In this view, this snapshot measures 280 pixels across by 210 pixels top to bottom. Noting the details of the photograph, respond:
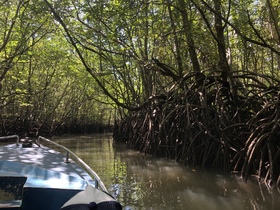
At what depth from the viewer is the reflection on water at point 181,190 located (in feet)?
13.4

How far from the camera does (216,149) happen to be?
6.63 meters

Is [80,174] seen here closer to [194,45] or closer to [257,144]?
[257,144]

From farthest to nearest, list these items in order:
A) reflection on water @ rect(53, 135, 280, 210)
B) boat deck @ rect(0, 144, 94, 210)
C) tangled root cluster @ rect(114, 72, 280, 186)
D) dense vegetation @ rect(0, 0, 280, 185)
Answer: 1. dense vegetation @ rect(0, 0, 280, 185)
2. tangled root cluster @ rect(114, 72, 280, 186)
3. reflection on water @ rect(53, 135, 280, 210)
4. boat deck @ rect(0, 144, 94, 210)

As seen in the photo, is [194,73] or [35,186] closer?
[35,186]

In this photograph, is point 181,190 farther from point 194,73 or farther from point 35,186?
point 194,73

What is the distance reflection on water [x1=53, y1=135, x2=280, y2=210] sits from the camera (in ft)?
13.4

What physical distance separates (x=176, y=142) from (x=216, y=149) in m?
1.45

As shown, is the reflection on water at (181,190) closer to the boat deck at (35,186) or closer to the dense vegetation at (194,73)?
the dense vegetation at (194,73)

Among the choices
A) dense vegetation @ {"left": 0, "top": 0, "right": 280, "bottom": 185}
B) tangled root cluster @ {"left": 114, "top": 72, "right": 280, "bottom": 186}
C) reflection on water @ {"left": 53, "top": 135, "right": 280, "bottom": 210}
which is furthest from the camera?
dense vegetation @ {"left": 0, "top": 0, "right": 280, "bottom": 185}

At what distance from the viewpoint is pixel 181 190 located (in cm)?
489

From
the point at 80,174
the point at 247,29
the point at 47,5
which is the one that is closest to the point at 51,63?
the point at 47,5

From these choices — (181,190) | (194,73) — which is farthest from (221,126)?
(181,190)

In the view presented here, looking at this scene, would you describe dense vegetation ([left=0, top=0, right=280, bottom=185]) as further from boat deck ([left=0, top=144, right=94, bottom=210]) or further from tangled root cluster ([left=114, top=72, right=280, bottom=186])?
boat deck ([left=0, top=144, right=94, bottom=210])

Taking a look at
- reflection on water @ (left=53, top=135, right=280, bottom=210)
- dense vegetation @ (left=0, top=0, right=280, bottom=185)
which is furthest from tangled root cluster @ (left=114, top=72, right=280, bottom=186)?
reflection on water @ (left=53, top=135, right=280, bottom=210)
